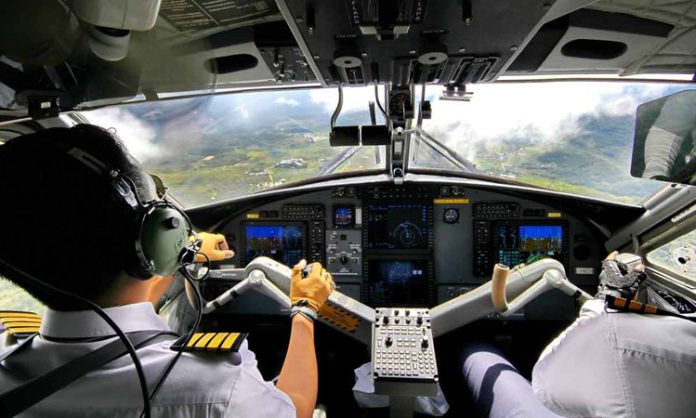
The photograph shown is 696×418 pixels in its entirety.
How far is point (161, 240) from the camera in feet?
2.94

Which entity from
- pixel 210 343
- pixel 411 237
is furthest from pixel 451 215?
pixel 210 343

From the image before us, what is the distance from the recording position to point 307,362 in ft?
4.50

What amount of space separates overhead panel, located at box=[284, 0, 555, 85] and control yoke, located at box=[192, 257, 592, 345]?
132 centimetres

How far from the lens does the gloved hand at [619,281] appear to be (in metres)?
2.22

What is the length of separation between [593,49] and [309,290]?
5.30 ft

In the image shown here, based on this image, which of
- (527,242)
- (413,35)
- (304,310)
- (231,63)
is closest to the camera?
(413,35)

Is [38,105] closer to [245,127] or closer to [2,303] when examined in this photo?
[2,303]

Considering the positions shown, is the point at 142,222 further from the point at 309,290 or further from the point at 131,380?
the point at 309,290

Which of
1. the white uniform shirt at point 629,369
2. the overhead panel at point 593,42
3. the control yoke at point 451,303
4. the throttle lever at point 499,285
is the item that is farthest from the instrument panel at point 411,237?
the white uniform shirt at point 629,369

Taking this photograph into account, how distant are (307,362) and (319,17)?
1051mm

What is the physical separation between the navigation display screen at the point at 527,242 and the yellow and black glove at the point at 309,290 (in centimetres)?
188

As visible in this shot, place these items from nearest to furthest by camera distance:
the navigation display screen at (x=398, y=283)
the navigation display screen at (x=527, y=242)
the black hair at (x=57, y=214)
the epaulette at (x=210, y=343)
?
the black hair at (x=57, y=214), the epaulette at (x=210, y=343), the navigation display screen at (x=527, y=242), the navigation display screen at (x=398, y=283)

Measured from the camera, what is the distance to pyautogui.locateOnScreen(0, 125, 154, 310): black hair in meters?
0.77

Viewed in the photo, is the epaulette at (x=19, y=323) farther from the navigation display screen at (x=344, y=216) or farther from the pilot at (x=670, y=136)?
the pilot at (x=670, y=136)
